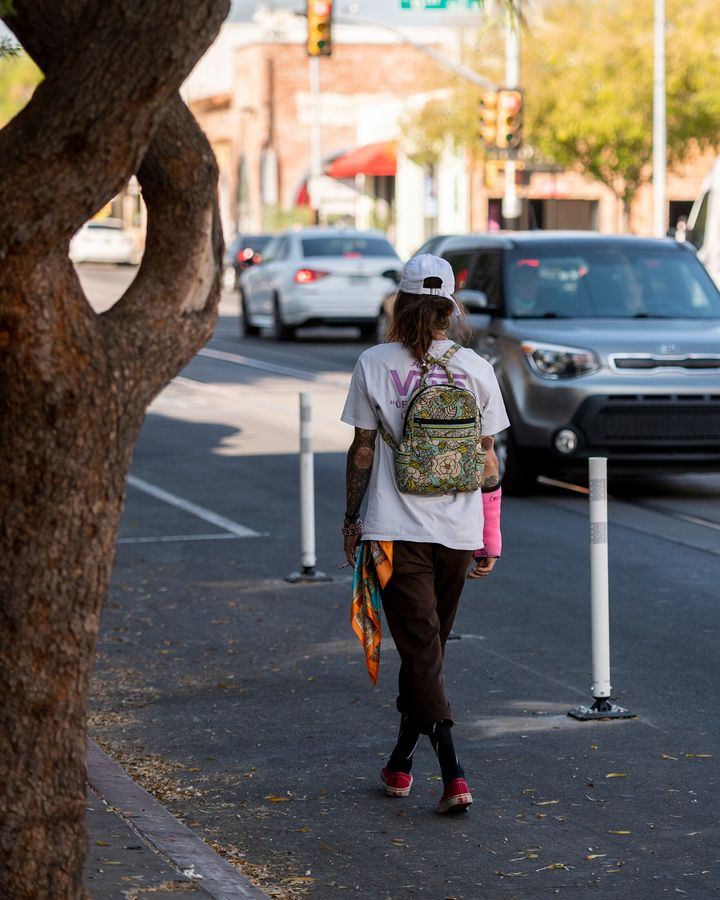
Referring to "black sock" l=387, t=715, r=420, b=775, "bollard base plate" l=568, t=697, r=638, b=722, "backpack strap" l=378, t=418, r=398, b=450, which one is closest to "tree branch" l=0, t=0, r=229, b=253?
"backpack strap" l=378, t=418, r=398, b=450

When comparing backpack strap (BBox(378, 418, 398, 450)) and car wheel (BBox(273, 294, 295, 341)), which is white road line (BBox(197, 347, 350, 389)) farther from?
backpack strap (BBox(378, 418, 398, 450))

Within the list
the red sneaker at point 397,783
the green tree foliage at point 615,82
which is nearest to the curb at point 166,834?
the red sneaker at point 397,783

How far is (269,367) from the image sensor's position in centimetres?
2666

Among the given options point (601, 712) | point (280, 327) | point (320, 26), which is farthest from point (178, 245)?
point (320, 26)

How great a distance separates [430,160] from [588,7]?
794 cm

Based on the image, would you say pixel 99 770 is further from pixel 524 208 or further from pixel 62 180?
pixel 524 208

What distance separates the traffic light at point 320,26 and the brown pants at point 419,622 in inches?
1151

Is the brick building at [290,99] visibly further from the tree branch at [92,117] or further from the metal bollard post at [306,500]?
the tree branch at [92,117]

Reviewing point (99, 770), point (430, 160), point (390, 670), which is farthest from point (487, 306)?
point (430, 160)

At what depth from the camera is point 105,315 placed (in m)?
4.40

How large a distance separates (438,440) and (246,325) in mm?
27790

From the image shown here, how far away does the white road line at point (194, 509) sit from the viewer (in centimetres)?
1243

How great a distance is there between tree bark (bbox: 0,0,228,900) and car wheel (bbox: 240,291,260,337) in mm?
28788

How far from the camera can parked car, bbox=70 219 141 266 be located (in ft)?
213
